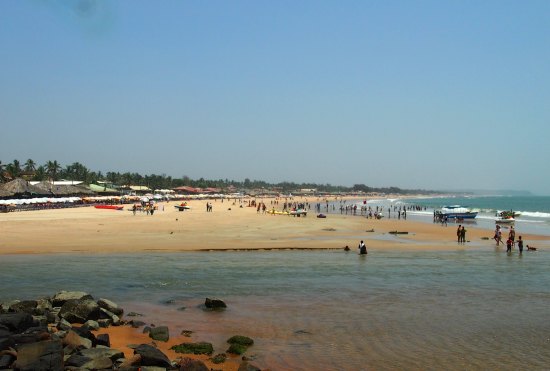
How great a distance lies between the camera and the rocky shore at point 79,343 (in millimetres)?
7992

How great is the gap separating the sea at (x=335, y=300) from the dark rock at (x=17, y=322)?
326cm

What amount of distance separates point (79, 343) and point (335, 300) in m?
8.71

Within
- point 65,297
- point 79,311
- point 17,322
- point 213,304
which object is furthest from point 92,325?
point 213,304

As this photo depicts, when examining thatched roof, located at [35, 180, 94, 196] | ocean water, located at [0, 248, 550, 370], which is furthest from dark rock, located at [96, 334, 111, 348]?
thatched roof, located at [35, 180, 94, 196]

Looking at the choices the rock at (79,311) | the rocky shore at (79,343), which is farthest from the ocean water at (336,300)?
the rock at (79,311)

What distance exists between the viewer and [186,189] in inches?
6831

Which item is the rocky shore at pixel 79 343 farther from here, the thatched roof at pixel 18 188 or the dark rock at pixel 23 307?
the thatched roof at pixel 18 188

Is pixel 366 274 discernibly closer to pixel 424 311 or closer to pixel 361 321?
pixel 424 311

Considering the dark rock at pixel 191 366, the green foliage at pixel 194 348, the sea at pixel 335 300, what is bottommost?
the sea at pixel 335 300

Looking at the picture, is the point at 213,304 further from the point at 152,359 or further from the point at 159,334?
the point at 152,359

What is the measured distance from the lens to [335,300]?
51.4 feet

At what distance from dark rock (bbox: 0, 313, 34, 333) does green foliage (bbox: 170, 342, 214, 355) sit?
10.1 ft

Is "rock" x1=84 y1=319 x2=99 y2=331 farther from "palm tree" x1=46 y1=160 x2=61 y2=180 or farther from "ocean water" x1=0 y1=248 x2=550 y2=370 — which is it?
"palm tree" x1=46 y1=160 x2=61 y2=180

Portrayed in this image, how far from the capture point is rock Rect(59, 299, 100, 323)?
464 inches
